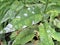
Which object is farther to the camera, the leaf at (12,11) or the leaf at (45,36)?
the leaf at (12,11)

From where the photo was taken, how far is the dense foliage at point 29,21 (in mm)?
1105

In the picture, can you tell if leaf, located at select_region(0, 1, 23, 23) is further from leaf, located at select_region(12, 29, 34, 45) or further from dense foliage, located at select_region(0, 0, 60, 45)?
leaf, located at select_region(12, 29, 34, 45)

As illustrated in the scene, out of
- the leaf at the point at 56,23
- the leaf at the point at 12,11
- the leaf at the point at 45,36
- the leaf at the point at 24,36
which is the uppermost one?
the leaf at the point at 12,11

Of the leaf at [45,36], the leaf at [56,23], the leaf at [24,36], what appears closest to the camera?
the leaf at [45,36]

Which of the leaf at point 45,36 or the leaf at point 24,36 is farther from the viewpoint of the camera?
the leaf at point 24,36

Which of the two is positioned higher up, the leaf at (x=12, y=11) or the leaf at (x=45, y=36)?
the leaf at (x=12, y=11)

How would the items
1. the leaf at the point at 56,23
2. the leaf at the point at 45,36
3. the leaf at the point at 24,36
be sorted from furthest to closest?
the leaf at the point at 56,23, the leaf at the point at 24,36, the leaf at the point at 45,36

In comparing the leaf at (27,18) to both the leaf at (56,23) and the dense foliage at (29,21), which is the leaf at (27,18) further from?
the leaf at (56,23)

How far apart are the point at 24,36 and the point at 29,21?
129 millimetres

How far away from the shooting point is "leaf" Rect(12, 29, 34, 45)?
3.78 feet

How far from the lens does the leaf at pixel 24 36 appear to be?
1.15 metres

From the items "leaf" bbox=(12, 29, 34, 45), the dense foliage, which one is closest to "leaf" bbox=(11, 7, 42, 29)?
the dense foliage

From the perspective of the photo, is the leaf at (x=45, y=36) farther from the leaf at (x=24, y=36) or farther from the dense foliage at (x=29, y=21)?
the leaf at (x=24, y=36)

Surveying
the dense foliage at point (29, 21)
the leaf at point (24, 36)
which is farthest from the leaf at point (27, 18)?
the leaf at point (24, 36)
